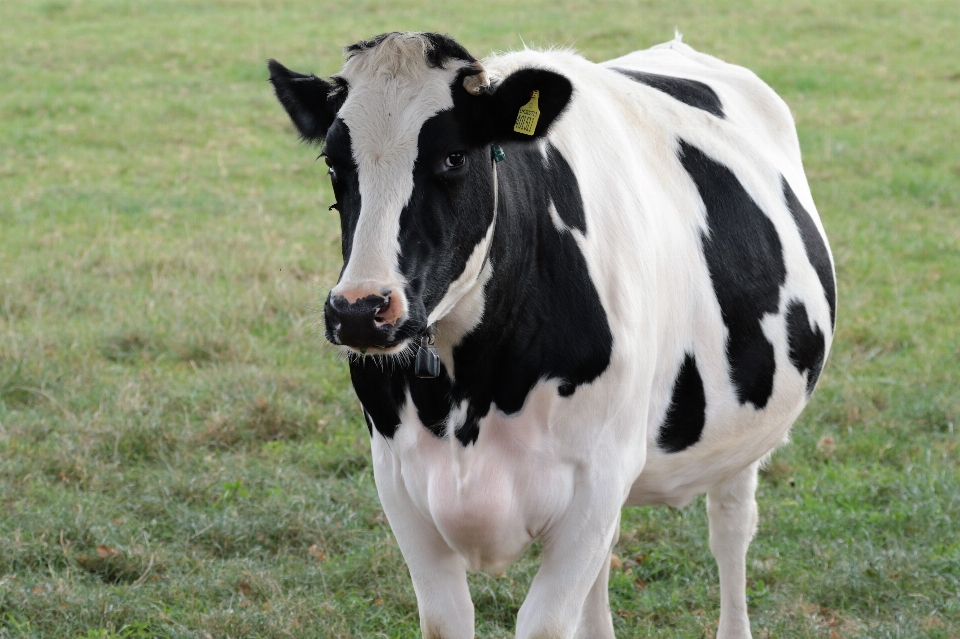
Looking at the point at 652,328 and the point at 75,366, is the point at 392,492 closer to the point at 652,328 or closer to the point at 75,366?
the point at 652,328

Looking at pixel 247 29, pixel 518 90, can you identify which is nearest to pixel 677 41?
pixel 518 90

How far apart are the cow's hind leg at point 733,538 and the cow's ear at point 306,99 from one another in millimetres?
2002

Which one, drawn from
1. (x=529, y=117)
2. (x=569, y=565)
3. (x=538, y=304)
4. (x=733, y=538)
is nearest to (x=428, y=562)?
(x=569, y=565)

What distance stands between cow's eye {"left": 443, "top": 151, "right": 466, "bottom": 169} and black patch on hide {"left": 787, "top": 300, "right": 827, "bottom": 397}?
5.43 ft

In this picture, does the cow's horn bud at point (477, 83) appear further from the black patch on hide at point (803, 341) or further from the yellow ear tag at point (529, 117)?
the black patch on hide at point (803, 341)

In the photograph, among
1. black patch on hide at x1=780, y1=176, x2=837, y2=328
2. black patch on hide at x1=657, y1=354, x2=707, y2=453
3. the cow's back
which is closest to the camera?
the cow's back

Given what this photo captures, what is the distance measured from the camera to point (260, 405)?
19.9 ft

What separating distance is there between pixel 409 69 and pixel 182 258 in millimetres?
5572

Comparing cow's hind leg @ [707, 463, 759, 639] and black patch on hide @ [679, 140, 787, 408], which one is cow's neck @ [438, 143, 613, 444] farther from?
cow's hind leg @ [707, 463, 759, 639]

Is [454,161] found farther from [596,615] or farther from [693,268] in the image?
[596,615]

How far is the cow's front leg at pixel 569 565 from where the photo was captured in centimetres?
329

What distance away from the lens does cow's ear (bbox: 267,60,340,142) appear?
324 cm

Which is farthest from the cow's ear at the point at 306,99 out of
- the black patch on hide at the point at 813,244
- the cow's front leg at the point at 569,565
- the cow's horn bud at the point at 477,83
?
the black patch on hide at the point at 813,244

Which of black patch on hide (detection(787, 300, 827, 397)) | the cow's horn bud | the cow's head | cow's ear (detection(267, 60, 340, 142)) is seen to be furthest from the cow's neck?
black patch on hide (detection(787, 300, 827, 397))
